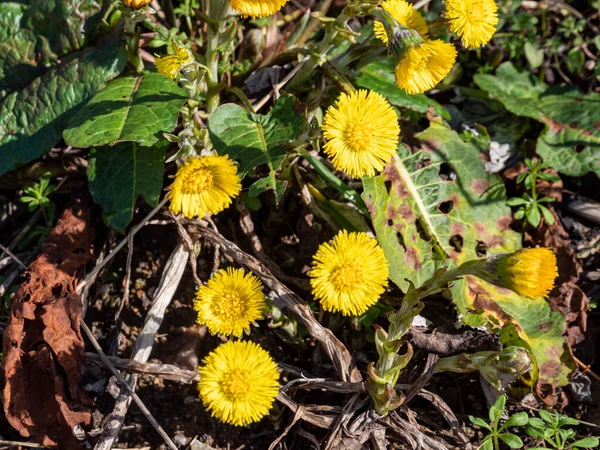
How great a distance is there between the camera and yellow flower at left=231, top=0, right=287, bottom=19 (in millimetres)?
2031

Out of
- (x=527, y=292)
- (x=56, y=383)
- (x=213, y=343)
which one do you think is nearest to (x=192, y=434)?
(x=213, y=343)

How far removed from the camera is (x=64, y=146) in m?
2.79

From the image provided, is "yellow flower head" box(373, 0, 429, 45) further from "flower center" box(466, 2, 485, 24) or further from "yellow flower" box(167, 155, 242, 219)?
"yellow flower" box(167, 155, 242, 219)

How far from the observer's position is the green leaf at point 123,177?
242 centimetres

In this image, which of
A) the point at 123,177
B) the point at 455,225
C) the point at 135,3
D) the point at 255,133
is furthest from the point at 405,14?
the point at 123,177

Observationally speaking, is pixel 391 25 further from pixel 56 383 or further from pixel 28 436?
pixel 28 436

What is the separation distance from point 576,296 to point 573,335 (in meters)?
0.17

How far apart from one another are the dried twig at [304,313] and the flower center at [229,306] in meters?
0.24

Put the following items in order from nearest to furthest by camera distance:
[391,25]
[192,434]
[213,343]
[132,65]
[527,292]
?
1. [527,292]
2. [391,25]
3. [192,434]
4. [213,343]
5. [132,65]

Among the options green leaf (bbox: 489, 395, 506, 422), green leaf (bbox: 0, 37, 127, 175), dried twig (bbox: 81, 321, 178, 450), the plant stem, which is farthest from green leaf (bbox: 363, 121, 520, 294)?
green leaf (bbox: 0, 37, 127, 175)

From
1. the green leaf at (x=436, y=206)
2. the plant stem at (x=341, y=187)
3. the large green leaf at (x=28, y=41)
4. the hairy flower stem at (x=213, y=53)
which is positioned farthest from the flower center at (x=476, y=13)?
the large green leaf at (x=28, y=41)

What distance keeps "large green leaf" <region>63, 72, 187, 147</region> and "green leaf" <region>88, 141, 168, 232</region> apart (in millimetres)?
122

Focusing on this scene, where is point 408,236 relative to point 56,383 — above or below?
above

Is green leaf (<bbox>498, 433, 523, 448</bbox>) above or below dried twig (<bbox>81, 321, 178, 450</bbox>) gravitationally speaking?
above
